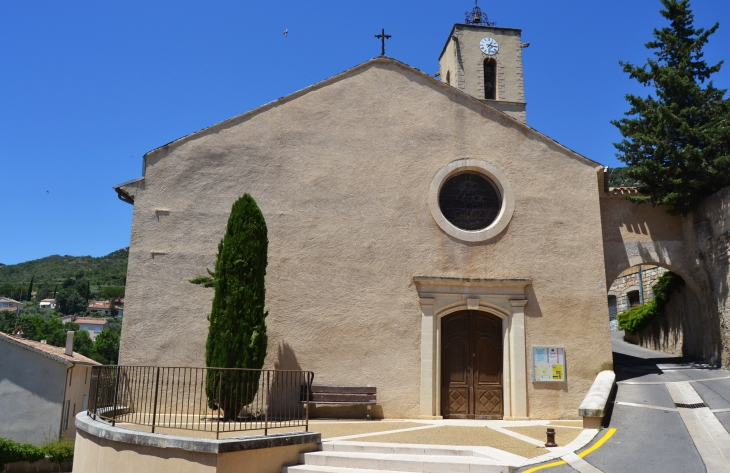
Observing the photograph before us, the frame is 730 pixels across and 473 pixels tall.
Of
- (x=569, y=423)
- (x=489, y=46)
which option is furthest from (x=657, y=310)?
A: (x=489, y=46)

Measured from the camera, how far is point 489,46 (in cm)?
2798

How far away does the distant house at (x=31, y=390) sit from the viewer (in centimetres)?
2178

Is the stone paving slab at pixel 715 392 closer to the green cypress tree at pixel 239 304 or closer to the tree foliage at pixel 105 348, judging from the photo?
the green cypress tree at pixel 239 304

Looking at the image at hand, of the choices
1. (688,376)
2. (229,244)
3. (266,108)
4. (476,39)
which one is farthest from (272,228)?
(476,39)

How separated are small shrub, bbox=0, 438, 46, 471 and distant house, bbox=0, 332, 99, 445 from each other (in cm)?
66

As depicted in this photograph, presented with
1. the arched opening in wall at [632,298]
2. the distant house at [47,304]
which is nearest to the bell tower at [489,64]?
the arched opening in wall at [632,298]

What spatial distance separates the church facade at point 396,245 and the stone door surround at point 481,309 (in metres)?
0.03

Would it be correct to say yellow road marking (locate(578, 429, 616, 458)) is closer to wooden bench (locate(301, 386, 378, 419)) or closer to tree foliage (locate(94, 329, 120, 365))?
wooden bench (locate(301, 386, 378, 419))

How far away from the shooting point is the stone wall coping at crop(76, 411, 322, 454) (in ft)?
25.3

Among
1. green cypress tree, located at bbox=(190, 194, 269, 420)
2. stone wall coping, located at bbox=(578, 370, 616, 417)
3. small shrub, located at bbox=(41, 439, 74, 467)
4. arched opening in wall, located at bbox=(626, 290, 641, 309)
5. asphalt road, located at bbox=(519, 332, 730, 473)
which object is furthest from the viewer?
arched opening in wall, located at bbox=(626, 290, 641, 309)

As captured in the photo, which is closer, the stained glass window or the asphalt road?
the asphalt road

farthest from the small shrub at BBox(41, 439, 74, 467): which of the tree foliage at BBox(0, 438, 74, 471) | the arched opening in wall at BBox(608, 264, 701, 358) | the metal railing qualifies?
the arched opening in wall at BBox(608, 264, 701, 358)

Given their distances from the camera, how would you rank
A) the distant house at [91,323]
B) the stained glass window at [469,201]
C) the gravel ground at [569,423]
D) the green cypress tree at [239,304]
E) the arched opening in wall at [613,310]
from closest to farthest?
the green cypress tree at [239,304]
the gravel ground at [569,423]
the stained glass window at [469,201]
the arched opening in wall at [613,310]
the distant house at [91,323]

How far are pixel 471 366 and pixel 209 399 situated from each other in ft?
18.8
